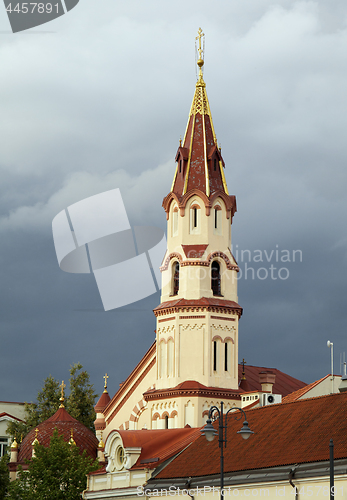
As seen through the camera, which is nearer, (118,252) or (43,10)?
(43,10)

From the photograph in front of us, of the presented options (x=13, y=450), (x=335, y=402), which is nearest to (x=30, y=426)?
(x=13, y=450)

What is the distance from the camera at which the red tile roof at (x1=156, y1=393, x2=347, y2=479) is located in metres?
38.8

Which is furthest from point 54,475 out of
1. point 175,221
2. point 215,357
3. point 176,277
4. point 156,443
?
point 175,221

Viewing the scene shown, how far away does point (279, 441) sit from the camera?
41531 millimetres

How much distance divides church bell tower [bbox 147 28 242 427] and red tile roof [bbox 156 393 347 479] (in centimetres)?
1293

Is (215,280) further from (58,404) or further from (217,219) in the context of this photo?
(58,404)

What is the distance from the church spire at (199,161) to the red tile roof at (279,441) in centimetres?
2115

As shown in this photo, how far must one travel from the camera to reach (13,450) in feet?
219

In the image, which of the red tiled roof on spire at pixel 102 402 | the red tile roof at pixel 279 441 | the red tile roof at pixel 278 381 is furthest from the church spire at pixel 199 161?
the red tile roof at pixel 279 441

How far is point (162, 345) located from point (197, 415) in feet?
20.2

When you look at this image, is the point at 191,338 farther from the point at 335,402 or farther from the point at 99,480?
the point at 335,402

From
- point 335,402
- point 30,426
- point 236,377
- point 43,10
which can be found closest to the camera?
point 43,10

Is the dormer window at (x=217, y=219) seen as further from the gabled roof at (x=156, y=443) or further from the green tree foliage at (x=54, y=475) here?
the green tree foliage at (x=54, y=475)

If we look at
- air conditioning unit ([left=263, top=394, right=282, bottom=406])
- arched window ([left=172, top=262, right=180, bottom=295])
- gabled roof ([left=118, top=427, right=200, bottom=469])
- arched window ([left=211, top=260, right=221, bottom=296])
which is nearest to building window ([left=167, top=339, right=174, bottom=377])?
arched window ([left=172, top=262, right=180, bottom=295])
